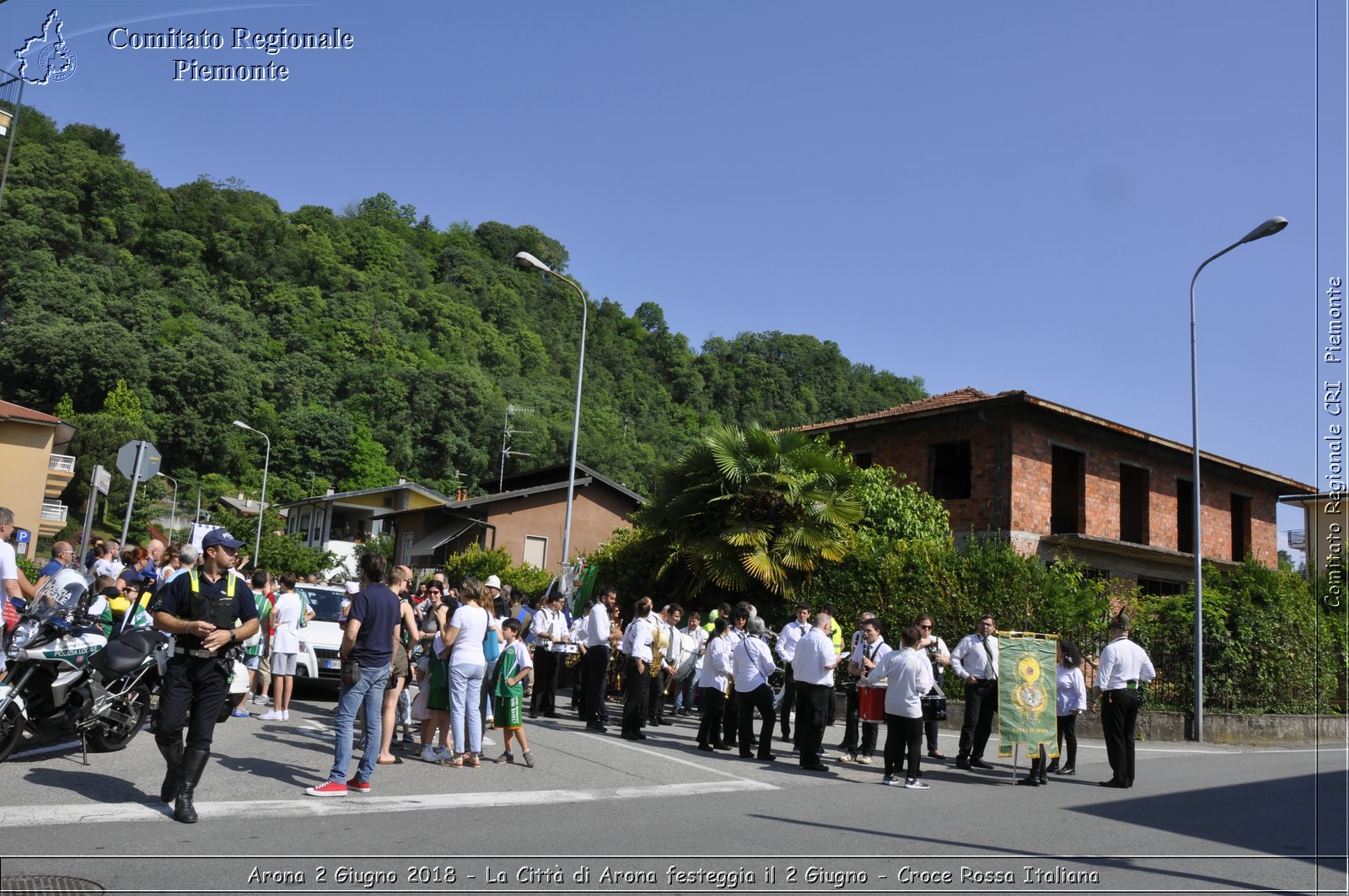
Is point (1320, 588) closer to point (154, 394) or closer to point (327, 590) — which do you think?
point (327, 590)

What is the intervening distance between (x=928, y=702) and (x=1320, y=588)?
1435cm

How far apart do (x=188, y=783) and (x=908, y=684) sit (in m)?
7.02

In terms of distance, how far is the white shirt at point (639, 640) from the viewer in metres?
13.5

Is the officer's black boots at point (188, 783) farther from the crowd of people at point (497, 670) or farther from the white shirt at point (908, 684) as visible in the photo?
the white shirt at point (908, 684)

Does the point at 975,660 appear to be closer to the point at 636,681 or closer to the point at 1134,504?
the point at 636,681

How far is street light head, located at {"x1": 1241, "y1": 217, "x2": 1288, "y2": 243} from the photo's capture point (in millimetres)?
17922

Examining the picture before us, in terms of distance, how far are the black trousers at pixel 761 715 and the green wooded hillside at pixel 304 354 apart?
200ft

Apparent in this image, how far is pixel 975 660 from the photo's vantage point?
13.1m

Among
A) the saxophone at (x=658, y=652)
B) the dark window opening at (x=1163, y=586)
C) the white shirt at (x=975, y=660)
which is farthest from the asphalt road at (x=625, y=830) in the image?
the dark window opening at (x=1163, y=586)

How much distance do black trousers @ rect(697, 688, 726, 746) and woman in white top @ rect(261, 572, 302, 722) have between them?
5255 mm

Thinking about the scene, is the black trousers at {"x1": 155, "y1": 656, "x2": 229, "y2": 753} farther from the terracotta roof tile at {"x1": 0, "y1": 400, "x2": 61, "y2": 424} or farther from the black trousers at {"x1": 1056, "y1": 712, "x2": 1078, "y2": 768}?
the terracotta roof tile at {"x1": 0, "y1": 400, "x2": 61, "y2": 424}

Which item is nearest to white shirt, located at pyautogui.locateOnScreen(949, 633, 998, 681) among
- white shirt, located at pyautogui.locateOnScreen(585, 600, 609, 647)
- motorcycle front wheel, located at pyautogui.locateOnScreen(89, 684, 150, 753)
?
white shirt, located at pyautogui.locateOnScreen(585, 600, 609, 647)

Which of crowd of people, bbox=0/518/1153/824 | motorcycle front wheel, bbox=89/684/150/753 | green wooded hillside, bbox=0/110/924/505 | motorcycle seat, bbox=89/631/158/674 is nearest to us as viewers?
crowd of people, bbox=0/518/1153/824

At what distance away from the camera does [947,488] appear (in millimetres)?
28828
